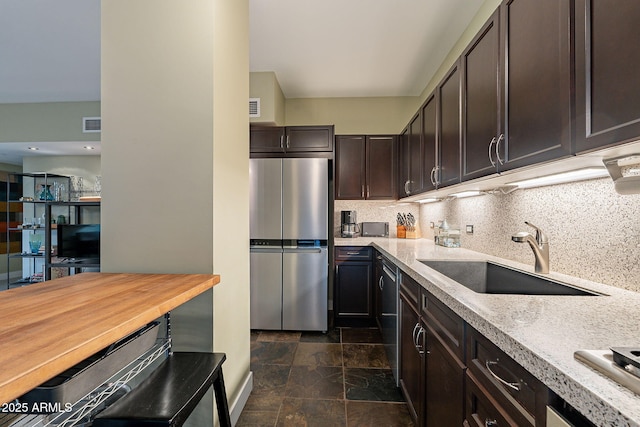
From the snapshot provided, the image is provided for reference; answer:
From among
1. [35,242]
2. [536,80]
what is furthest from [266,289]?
[35,242]

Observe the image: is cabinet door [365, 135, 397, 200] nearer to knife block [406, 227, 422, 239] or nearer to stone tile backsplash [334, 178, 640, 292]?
knife block [406, 227, 422, 239]

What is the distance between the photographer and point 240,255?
5.93ft

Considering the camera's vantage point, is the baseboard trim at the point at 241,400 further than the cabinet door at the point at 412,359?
Yes

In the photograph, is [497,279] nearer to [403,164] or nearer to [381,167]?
[403,164]

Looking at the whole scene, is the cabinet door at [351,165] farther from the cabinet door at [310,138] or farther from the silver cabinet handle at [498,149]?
the silver cabinet handle at [498,149]

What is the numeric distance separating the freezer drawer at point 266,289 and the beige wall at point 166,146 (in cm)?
156

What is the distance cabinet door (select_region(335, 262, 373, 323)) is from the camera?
3.19 m

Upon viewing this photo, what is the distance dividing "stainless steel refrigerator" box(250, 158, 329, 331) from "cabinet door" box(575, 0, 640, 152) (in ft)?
7.72

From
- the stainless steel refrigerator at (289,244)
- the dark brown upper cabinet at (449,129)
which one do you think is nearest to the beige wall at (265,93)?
the stainless steel refrigerator at (289,244)

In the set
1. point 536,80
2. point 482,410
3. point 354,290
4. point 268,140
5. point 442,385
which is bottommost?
point 354,290

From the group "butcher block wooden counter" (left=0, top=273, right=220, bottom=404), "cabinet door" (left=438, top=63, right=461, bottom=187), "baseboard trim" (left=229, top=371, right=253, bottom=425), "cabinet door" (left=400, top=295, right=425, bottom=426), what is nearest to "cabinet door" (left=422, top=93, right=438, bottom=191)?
"cabinet door" (left=438, top=63, right=461, bottom=187)

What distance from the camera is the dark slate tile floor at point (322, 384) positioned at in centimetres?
175

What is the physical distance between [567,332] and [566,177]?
2.94 feet

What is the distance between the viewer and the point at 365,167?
3.56 m
